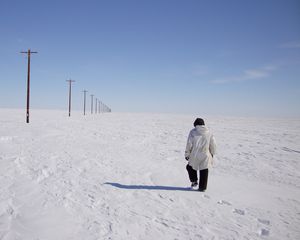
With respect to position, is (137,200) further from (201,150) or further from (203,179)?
(201,150)

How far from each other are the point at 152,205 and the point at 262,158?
718 centimetres

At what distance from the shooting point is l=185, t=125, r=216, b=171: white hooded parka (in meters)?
5.14

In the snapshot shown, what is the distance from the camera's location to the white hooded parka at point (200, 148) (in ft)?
16.9

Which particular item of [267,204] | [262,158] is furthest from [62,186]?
[262,158]

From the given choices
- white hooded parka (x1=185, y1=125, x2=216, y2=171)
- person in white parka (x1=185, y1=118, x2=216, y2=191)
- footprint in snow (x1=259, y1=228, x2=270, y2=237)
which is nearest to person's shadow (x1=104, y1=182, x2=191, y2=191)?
person in white parka (x1=185, y1=118, x2=216, y2=191)

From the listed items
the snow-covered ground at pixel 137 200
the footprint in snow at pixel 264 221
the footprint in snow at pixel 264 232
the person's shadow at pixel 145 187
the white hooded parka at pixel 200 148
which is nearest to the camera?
the snow-covered ground at pixel 137 200

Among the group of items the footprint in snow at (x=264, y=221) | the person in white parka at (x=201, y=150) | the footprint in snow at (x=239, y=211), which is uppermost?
the person in white parka at (x=201, y=150)

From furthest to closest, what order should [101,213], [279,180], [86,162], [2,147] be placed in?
[2,147] < [86,162] < [279,180] < [101,213]

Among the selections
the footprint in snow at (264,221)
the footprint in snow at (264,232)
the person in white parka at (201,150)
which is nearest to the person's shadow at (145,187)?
the person in white parka at (201,150)

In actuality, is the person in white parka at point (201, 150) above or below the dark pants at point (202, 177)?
above

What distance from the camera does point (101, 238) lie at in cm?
316

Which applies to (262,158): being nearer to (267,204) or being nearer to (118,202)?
(267,204)

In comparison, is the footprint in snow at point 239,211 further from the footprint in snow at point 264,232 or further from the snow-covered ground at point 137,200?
the footprint in snow at point 264,232

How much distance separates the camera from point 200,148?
5.16 meters
